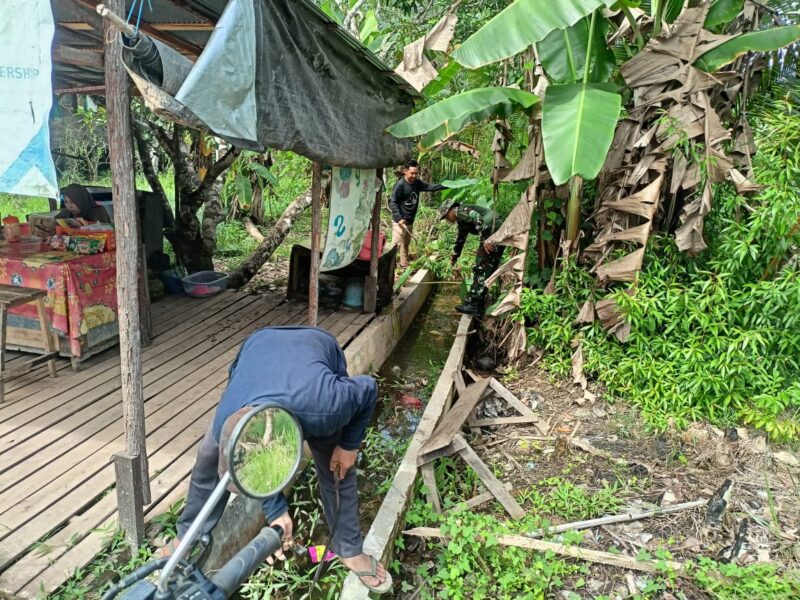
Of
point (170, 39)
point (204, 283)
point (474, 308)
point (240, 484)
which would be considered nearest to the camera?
point (240, 484)

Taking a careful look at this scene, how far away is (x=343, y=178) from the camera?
4812 millimetres

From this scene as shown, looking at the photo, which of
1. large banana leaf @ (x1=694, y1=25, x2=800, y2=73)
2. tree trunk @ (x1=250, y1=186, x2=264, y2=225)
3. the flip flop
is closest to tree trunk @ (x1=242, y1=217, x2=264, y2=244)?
tree trunk @ (x1=250, y1=186, x2=264, y2=225)

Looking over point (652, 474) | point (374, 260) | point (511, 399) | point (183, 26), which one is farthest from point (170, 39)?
point (652, 474)

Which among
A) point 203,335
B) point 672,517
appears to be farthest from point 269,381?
point 203,335

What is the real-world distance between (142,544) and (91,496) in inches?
19.9

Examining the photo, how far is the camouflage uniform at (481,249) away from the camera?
250 inches

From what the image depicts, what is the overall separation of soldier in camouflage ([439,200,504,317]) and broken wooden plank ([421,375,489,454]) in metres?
2.16

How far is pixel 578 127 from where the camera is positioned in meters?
3.80

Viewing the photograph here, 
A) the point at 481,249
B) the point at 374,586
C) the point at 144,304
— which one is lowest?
the point at 374,586

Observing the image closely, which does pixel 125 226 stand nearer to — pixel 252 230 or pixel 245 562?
pixel 245 562

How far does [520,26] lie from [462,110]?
83 centimetres

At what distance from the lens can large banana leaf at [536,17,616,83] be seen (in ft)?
15.1

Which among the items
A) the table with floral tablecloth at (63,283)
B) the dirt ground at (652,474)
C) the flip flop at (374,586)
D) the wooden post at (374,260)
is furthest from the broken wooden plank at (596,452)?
the table with floral tablecloth at (63,283)

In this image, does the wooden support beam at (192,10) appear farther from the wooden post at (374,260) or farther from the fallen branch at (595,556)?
the fallen branch at (595,556)
